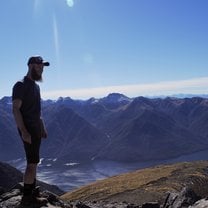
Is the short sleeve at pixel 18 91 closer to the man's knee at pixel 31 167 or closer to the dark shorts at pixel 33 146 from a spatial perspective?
the dark shorts at pixel 33 146

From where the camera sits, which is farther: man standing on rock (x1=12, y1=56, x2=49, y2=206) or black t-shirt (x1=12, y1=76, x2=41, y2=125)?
black t-shirt (x1=12, y1=76, x2=41, y2=125)

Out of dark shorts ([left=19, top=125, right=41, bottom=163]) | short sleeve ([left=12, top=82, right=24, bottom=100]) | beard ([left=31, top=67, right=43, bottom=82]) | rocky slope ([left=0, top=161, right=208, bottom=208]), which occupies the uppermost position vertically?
beard ([left=31, top=67, right=43, bottom=82])

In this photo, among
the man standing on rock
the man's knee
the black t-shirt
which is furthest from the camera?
the man's knee

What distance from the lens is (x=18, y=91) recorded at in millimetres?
11453

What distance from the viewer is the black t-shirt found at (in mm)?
11484

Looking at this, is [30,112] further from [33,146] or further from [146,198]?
[146,198]

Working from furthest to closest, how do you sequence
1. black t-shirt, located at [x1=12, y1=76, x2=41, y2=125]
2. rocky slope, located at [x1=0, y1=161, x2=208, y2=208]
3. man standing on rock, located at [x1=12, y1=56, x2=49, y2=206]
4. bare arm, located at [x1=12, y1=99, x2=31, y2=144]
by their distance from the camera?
rocky slope, located at [x1=0, y1=161, x2=208, y2=208]
black t-shirt, located at [x1=12, y1=76, x2=41, y2=125]
man standing on rock, located at [x1=12, y1=56, x2=49, y2=206]
bare arm, located at [x1=12, y1=99, x2=31, y2=144]

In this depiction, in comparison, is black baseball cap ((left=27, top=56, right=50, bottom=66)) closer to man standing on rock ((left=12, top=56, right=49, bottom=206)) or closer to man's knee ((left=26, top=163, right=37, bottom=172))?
man standing on rock ((left=12, top=56, right=49, bottom=206))

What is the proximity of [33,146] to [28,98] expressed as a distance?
1369mm

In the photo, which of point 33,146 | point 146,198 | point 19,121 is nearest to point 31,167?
point 33,146

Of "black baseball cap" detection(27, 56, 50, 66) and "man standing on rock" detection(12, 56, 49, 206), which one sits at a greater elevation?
"black baseball cap" detection(27, 56, 50, 66)

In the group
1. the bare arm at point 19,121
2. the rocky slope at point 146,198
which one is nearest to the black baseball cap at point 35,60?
the bare arm at point 19,121

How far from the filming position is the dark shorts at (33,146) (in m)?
11.7

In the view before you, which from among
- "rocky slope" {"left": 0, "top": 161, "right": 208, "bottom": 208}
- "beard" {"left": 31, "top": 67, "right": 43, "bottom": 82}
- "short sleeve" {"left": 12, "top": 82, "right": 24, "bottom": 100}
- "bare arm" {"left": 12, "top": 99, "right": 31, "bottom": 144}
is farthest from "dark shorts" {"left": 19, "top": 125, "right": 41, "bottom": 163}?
"rocky slope" {"left": 0, "top": 161, "right": 208, "bottom": 208}
